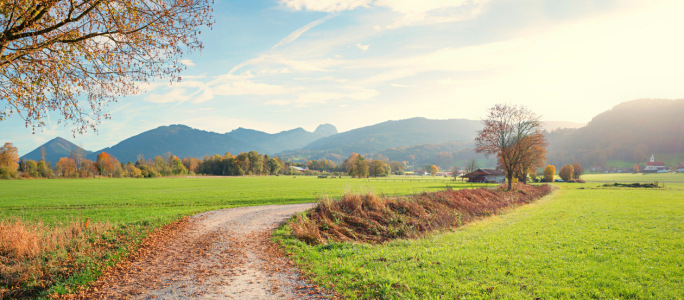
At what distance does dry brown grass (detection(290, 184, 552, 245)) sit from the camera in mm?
13953

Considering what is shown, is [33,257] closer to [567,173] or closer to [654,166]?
[567,173]

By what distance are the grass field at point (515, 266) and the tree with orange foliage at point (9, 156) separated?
127536 mm

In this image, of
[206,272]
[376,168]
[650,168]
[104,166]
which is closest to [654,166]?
[650,168]

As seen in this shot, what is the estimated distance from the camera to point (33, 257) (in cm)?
841

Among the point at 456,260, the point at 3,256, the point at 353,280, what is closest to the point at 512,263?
the point at 456,260

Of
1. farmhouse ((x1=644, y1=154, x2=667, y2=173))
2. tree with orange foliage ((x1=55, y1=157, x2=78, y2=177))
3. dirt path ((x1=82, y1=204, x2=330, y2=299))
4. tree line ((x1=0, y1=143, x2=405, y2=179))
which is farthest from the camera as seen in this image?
farmhouse ((x1=644, y1=154, x2=667, y2=173))

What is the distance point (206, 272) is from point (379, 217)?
1070 cm

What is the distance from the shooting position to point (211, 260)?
30.5 feet

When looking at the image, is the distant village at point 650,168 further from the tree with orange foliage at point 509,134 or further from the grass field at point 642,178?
the tree with orange foliage at point 509,134

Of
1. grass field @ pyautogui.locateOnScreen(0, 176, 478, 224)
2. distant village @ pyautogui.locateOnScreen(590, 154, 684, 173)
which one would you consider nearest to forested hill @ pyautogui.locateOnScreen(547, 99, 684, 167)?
distant village @ pyautogui.locateOnScreen(590, 154, 684, 173)

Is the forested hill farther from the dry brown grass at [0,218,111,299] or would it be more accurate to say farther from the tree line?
the dry brown grass at [0,218,111,299]

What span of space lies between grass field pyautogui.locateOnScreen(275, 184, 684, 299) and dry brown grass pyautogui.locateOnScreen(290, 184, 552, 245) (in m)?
1.98

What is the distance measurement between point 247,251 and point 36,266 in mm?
5576

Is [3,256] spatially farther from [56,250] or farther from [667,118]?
[667,118]
